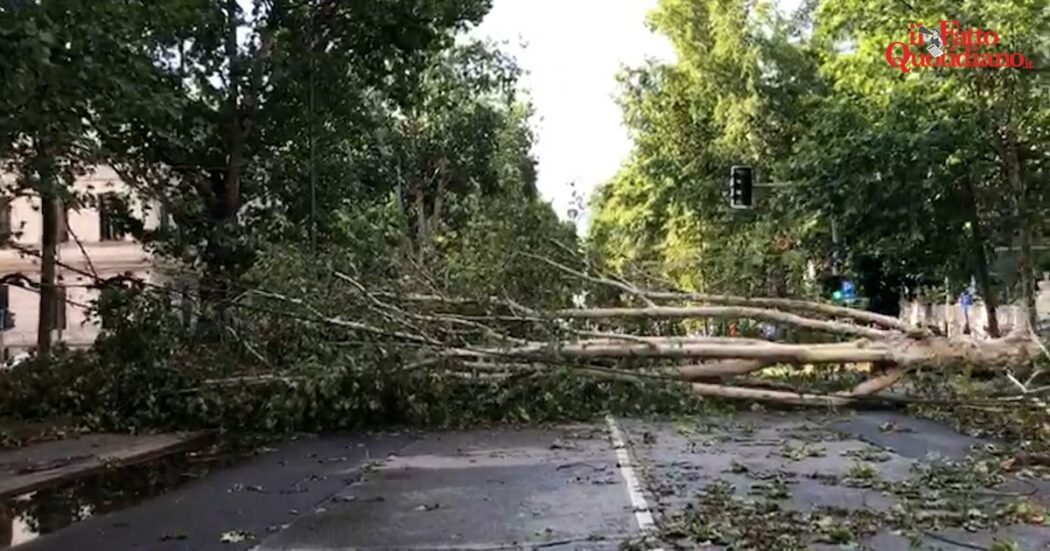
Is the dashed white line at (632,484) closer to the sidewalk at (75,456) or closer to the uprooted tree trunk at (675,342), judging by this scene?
the uprooted tree trunk at (675,342)

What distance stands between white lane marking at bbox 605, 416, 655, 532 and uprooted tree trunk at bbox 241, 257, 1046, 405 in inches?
30.9

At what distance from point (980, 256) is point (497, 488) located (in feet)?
50.7

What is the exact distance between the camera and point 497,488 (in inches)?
332

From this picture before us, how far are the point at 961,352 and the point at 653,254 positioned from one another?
2268 cm

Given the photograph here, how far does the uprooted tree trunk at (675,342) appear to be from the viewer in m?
11.7

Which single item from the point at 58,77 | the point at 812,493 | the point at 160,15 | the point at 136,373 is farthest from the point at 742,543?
the point at 136,373

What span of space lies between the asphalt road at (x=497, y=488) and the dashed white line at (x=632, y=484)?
2cm

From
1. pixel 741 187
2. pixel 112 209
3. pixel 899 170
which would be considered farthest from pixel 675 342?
pixel 112 209

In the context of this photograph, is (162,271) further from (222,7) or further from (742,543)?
(742,543)

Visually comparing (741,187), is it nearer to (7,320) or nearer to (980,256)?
(980,256)

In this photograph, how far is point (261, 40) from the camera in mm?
18469

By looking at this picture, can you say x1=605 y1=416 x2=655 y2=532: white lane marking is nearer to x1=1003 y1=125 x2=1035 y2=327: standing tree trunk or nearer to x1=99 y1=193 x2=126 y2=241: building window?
x1=99 y1=193 x2=126 y2=241: building window

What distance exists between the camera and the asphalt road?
6641 millimetres

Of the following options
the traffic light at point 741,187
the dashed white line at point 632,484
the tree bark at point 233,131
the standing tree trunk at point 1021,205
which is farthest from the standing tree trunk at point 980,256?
the tree bark at point 233,131
